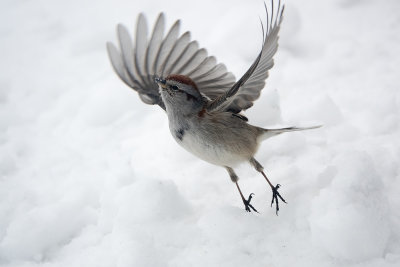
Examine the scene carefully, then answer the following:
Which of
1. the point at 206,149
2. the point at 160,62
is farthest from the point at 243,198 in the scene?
the point at 160,62

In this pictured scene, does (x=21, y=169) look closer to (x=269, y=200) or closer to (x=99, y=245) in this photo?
(x=99, y=245)

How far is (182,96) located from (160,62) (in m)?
0.71

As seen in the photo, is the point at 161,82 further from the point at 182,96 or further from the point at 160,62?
the point at 160,62

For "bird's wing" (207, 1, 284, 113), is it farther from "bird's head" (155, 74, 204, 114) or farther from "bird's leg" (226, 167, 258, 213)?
"bird's leg" (226, 167, 258, 213)

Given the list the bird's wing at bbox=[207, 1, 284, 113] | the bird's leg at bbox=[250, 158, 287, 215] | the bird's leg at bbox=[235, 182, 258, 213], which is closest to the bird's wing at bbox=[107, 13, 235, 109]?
the bird's wing at bbox=[207, 1, 284, 113]

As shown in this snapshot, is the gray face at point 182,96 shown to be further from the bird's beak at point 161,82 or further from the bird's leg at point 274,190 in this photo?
the bird's leg at point 274,190

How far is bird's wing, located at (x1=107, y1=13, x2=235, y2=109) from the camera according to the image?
11.3 ft

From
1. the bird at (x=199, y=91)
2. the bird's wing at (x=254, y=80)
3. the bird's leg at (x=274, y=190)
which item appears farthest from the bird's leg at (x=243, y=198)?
the bird's wing at (x=254, y=80)

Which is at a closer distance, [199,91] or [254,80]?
[254,80]

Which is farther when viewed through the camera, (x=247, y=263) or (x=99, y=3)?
(x=99, y=3)

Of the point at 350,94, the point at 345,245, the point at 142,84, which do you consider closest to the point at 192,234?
the point at 345,245

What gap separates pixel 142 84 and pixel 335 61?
199 cm

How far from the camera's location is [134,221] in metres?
2.88

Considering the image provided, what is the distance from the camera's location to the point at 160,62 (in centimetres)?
352
